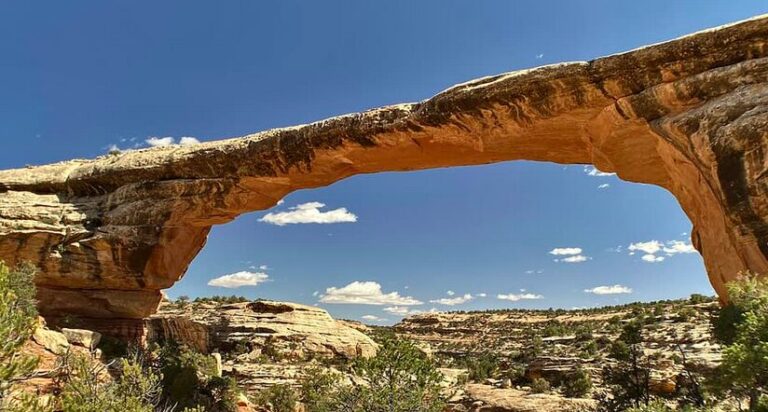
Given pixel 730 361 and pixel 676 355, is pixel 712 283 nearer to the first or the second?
pixel 730 361

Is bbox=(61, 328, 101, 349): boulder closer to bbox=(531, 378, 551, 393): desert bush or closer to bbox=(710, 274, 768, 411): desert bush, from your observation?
bbox=(710, 274, 768, 411): desert bush

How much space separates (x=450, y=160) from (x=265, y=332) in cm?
2325

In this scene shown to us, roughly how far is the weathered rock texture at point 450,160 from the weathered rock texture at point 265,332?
11026mm

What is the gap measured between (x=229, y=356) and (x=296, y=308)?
7.41 meters

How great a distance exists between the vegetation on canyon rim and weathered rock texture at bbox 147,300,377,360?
4.64 meters

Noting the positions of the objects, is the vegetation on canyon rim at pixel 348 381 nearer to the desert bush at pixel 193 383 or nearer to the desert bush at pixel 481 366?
the desert bush at pixel 193 383

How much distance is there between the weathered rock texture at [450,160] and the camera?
33.4 feet

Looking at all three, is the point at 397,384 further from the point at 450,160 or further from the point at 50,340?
the point at 50,340

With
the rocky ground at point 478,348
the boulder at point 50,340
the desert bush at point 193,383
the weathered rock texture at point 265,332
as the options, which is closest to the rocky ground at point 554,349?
the rocky ground at point 478,348

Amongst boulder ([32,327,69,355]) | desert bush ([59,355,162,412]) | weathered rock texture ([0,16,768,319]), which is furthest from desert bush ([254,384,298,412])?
desert bush ([59,355,162,412])

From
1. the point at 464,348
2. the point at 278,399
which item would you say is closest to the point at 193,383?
the point at 278,399

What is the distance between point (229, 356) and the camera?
106 feet

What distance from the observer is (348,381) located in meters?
28.5

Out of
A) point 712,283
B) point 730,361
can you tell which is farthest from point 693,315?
point 730,361
